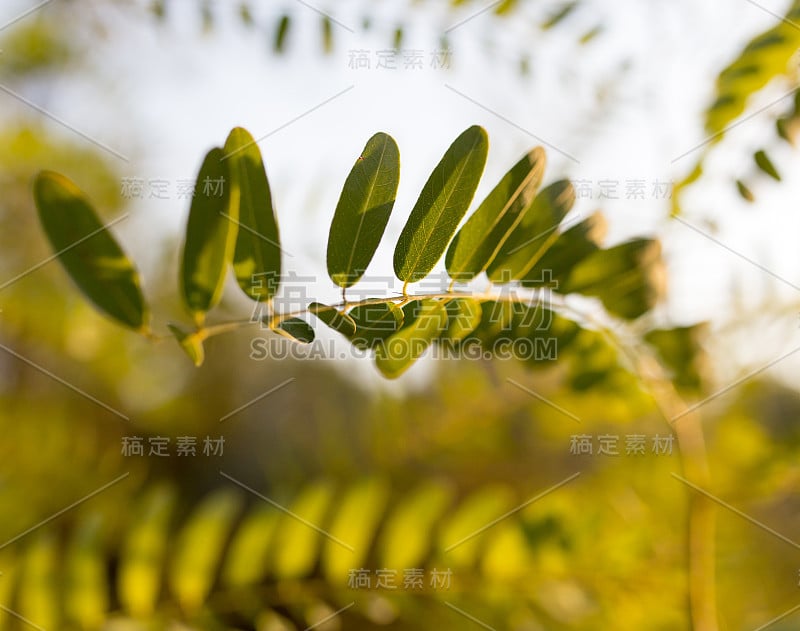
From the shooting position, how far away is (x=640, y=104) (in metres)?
0.60

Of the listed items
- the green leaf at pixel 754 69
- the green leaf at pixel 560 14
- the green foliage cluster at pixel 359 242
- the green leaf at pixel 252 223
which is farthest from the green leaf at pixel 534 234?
the green leaf at pixel 560 14

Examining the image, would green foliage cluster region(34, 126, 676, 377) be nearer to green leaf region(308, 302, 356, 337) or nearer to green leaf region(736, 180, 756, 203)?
green leaf region(308, 302, 356, 337)

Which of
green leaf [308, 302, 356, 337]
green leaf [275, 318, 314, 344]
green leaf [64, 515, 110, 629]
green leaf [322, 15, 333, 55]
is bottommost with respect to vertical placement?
green leaf [64, 515, 110, 629]

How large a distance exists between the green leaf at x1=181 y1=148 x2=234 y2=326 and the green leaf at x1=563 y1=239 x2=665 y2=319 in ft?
0.63

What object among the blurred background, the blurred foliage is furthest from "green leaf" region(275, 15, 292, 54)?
the blurred foliage

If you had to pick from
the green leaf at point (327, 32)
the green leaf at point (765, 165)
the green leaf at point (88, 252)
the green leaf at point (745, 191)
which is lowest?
the green leaf at point (88, 252)

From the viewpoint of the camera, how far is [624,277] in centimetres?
36

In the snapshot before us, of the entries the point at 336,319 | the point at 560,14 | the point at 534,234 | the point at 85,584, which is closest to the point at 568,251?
the point at 534,234

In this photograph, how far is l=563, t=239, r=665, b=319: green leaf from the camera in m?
0.34

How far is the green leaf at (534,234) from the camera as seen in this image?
11.4 inches

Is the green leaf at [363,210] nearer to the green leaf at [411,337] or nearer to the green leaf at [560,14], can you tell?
the green leaf at [411,337]

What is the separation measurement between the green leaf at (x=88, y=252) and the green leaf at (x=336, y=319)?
0.25 ft

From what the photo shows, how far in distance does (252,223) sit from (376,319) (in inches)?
2.5

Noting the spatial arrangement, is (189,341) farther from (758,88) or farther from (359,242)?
(758,88)
